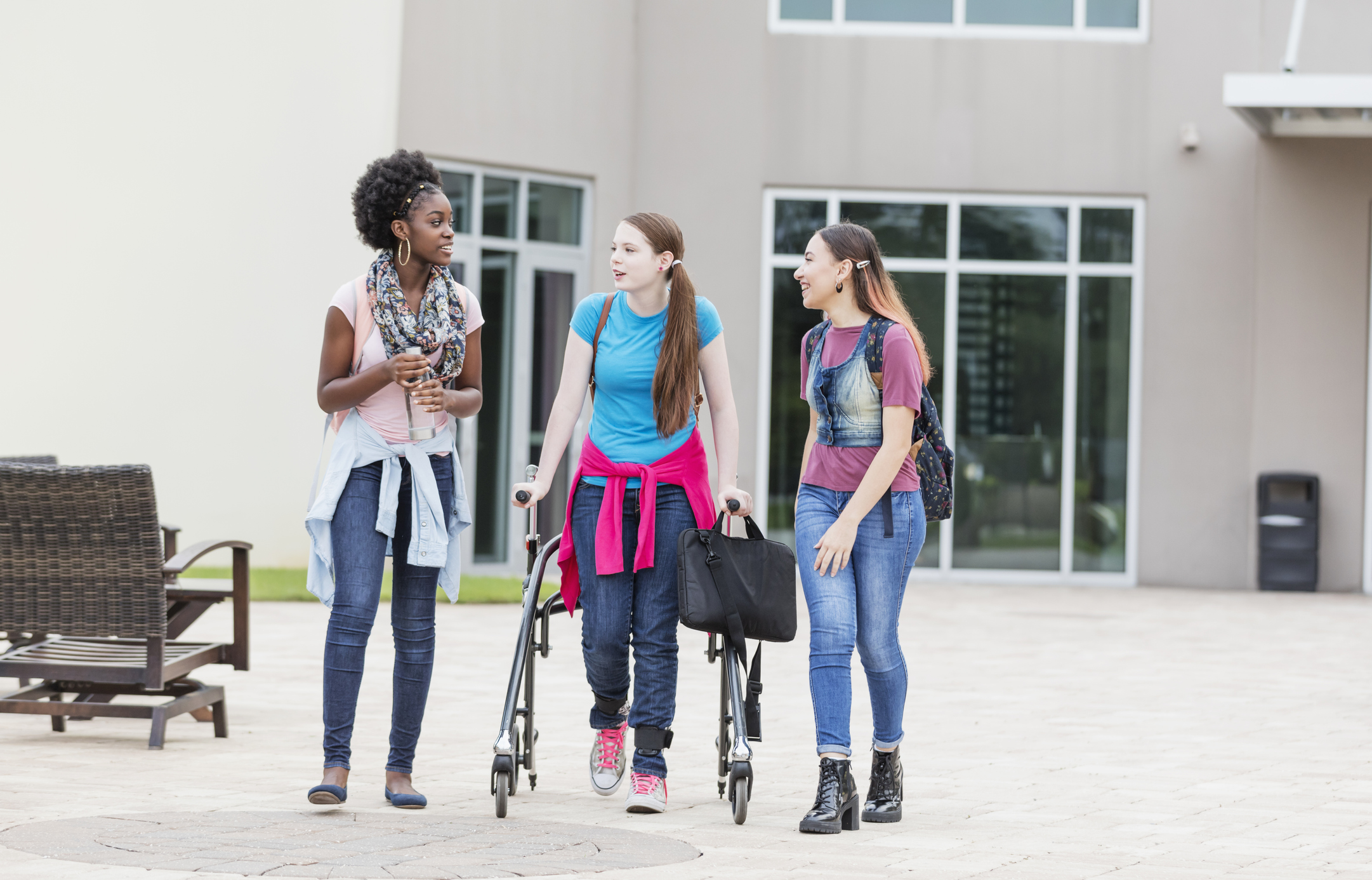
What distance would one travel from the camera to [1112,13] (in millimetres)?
15461

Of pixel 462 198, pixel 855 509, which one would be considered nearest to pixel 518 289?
pixel 462 198

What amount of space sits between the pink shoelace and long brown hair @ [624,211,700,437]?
975 millimetres

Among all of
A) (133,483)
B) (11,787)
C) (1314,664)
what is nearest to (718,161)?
(1314,664)

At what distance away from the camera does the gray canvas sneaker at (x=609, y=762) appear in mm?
5250

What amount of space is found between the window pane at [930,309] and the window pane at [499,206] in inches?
129

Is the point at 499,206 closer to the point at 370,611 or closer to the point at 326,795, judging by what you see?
the point at 370,611

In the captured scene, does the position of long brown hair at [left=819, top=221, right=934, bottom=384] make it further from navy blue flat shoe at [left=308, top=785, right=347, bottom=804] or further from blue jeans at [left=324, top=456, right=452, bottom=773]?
navy blue flat shoe at [left=308, top=785, right=347, bottom=804]

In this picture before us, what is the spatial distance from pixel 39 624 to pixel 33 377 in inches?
289

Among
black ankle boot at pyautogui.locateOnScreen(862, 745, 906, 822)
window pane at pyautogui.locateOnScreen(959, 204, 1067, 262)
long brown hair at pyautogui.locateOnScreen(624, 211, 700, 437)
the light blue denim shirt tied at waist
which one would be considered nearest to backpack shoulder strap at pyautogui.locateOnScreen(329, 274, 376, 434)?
the light blue denim shirt tied at waist

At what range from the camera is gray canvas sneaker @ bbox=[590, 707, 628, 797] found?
17.2ft

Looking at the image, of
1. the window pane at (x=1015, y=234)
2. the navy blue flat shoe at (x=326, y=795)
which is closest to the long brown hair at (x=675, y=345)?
the navy blue flat shoe at (x=326, y=795)

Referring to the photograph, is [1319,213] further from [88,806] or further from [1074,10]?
[88,806]

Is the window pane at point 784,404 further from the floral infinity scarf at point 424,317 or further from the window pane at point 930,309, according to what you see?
the floral infinity scarf at point 424,317

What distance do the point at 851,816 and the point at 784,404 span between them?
11000 millimetres
